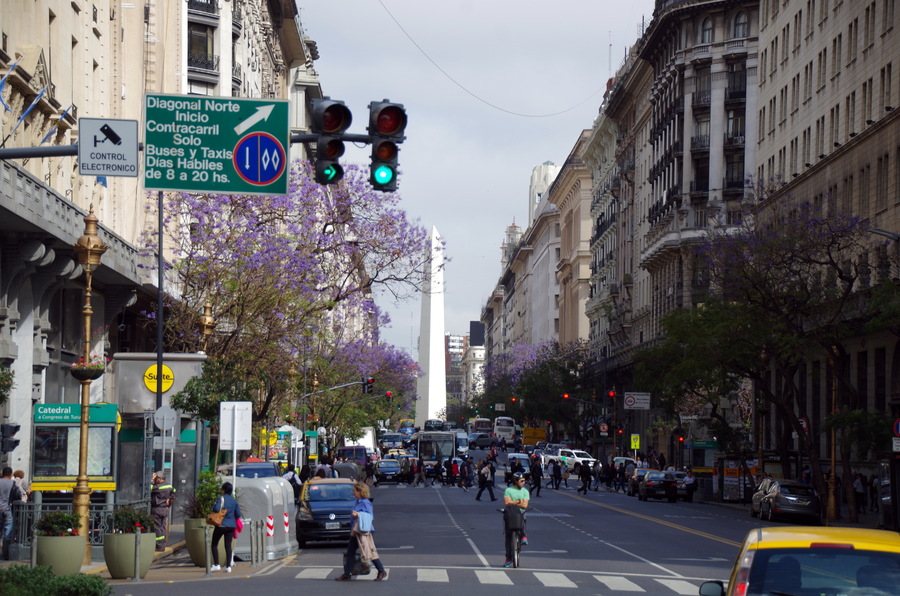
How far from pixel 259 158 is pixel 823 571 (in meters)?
11.3

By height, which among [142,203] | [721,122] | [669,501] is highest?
[721,122]

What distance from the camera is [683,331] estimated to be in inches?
2058

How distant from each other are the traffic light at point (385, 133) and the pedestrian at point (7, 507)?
12.3 meters

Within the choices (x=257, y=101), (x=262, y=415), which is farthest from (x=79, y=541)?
(x=262, y=415)

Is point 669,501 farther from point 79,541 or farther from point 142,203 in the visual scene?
point 79,541

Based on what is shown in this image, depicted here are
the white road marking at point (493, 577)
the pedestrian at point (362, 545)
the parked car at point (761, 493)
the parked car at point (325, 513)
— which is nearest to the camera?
the white road marking at point (493, 577)

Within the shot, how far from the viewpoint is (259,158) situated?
60.3 ft

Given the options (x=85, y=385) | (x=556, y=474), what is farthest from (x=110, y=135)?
(x=556, y=474)

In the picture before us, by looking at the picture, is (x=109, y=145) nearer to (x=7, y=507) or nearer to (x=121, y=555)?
(x=121, y=555)

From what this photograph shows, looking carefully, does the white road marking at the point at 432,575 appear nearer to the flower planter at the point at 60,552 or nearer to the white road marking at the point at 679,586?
the white road marking at the point at 679,586

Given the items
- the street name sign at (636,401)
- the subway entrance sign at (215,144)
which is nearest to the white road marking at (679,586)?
the subway entrance sign at (215,144)

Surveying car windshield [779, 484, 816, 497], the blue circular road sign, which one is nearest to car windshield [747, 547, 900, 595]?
the blue circular road sign

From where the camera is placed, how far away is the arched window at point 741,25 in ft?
272

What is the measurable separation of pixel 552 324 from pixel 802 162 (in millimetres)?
95648
